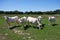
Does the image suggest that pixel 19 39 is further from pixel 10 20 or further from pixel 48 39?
pixel 10 20

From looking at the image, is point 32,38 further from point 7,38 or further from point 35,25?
point 35,25

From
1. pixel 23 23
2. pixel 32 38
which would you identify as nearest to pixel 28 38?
pixel 32 38

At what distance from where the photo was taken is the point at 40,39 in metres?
18.3

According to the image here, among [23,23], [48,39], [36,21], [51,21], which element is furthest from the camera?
[51,21]

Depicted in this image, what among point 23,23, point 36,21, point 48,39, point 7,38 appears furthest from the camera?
point 23,23

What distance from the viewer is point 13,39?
18.8m

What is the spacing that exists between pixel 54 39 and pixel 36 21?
8480 mm

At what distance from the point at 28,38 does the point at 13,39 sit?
6.13 ft

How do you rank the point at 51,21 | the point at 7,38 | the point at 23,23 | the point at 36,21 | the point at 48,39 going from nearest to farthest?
1. the point at 48,39
2. the point at 7,38
3. the point at 36,21
4. the point at 23,23
5. the point at 51,21

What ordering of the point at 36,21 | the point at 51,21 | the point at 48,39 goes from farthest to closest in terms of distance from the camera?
1. the point at 51,21
2. the point at 36,21
3. the point at 48,39

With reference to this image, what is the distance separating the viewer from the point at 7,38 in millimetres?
19438

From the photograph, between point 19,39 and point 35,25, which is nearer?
point 19,39

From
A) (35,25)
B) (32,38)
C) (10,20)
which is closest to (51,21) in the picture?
(35,25)

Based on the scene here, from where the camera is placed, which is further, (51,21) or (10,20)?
(51,21)
